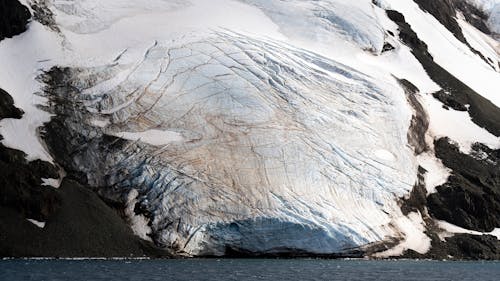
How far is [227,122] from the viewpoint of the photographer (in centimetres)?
7206

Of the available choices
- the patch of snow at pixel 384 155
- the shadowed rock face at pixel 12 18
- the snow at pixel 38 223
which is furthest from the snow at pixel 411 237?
the shadowed rock face at pixel 12 18

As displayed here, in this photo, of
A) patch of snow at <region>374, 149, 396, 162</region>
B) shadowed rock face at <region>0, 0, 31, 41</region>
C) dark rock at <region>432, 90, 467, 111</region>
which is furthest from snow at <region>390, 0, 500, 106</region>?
shadowed rock face at <region>0, 0, 31, 41</region>

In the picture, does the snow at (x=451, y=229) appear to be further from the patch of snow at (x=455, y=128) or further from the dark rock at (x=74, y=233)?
the dark rock at (x=74, y=233)

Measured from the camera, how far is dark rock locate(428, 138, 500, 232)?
2945 inches

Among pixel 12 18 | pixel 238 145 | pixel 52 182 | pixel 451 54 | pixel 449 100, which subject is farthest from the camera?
pixel 451 54

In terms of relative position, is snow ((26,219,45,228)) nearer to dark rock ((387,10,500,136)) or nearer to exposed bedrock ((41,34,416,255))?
exposed bedrock ((41,34,416,255))

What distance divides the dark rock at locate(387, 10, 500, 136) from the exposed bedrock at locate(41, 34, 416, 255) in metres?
12.1

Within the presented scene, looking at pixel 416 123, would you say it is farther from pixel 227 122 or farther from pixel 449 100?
pixel 227 122

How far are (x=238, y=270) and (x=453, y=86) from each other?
43.8m

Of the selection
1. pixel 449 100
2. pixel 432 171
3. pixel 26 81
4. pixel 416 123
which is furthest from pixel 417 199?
pixel 26 81

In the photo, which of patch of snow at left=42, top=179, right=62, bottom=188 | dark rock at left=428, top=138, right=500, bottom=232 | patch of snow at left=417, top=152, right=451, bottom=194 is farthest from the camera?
patch of snow at left=417, top=152, right=451, bottom=194

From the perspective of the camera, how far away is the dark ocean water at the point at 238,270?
49.0 metres

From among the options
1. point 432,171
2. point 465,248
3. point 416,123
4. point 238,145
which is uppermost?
point 416,123

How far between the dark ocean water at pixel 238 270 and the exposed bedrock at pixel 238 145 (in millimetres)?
2787
